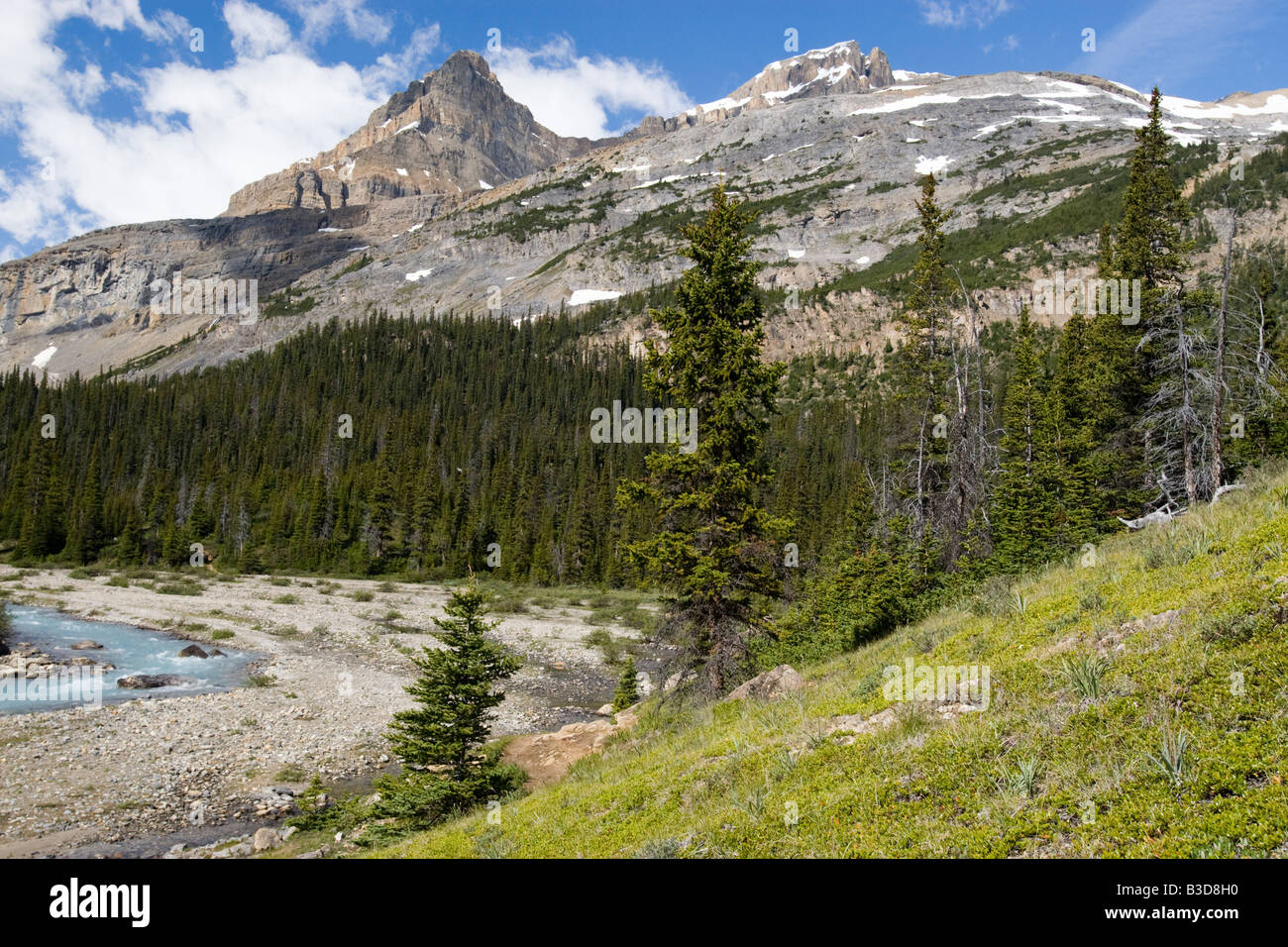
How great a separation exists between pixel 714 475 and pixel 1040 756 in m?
10.3

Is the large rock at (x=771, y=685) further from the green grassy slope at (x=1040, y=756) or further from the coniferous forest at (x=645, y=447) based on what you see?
the coniferous forest at (x=645, y=447)

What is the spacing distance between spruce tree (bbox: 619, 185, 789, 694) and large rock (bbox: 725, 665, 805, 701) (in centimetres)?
157

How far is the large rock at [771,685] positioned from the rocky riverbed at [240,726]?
11.5 metres

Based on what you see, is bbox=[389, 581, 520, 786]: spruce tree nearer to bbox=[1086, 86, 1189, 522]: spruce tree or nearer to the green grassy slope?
Result: the green grassy slope

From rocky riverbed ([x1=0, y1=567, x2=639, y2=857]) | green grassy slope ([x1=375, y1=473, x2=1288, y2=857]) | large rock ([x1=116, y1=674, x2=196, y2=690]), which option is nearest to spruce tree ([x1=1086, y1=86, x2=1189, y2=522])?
green grassy slope ([x1=375, y1=473, x2=1288, y2=857])

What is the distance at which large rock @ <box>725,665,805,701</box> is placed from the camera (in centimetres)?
1284

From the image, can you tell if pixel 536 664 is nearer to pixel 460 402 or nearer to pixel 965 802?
pixel 965 802

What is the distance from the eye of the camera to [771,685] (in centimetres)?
1325

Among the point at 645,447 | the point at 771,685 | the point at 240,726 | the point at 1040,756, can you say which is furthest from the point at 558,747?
the point at 645,447

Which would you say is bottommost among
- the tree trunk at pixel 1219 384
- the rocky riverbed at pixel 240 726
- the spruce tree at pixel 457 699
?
the rocky riverbed at pixel 240 726

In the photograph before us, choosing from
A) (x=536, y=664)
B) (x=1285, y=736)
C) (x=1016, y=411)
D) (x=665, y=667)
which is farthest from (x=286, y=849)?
(x=1016, y=411)

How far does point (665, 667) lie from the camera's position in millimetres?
16141

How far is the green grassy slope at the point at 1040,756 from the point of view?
183 inches

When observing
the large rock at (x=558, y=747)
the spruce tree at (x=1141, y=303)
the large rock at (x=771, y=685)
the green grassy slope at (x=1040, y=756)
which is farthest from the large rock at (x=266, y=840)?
the spruce tree at (x=1141, y=303)
